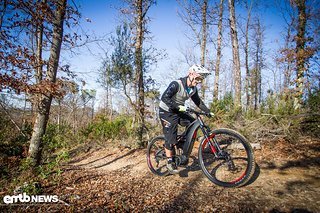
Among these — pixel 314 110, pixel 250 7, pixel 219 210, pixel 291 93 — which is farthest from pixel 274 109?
pixel 250 7

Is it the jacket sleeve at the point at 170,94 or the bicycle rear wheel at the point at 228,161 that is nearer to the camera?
the bicycle rear wheel at the point at 228,161

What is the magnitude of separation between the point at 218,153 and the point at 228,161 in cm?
22

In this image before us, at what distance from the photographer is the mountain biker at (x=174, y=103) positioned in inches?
143

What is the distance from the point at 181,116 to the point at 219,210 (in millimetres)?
1940

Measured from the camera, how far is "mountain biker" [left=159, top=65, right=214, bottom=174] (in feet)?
11.9

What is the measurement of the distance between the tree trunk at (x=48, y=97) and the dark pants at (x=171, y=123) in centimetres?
321

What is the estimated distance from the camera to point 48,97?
186 inches

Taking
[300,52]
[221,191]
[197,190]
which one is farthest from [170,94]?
[300,52]

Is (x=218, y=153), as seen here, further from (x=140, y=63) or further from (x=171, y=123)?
(x=140, y=63)

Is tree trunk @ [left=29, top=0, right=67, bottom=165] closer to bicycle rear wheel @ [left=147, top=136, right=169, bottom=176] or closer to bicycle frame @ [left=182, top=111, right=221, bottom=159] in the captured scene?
bicycle rear wheel @ [left=147, top=136, right=169, bottom=176]

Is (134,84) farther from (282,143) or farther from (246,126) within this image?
(282,143)

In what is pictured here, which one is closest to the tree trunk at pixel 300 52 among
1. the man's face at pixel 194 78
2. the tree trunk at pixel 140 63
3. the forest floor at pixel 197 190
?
the forest floor at pixel 197 190

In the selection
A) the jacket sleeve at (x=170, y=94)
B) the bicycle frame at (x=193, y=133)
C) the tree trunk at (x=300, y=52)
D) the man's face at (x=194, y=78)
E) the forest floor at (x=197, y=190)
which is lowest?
the forest floor at (x=197, y=190)

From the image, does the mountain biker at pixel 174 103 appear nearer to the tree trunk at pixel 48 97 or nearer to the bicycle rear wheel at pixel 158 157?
the bicycle rear wheel at pixel 158 157
